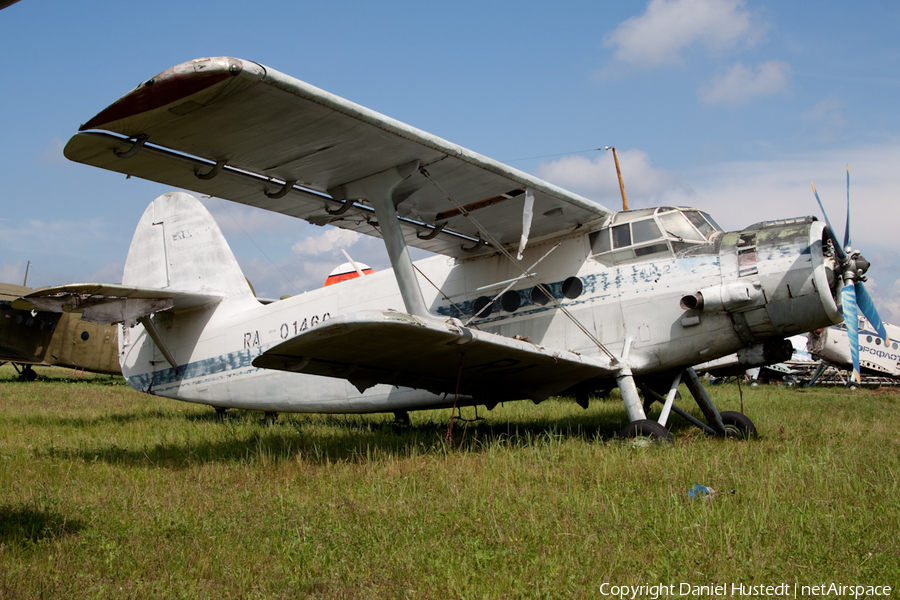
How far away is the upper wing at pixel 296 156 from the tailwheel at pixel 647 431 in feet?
8.79

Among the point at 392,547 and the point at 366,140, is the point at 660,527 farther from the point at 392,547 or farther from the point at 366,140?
the point at 366,140

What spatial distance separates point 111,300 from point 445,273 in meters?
4.94

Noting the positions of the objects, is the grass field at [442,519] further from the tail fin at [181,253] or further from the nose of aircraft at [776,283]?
the tail fin at [181,253]

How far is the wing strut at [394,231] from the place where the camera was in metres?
6.75

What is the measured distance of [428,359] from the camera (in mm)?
6570

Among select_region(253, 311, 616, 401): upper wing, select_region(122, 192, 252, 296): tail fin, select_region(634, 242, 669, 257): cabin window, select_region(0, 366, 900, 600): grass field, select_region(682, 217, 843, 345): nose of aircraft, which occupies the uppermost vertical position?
select_region(122, 192, 252, 296): tail fin

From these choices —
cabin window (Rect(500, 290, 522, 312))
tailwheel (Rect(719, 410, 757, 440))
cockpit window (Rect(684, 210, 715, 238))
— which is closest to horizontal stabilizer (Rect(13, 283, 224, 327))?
cabin window (Rect(500, 290, 522, 312))

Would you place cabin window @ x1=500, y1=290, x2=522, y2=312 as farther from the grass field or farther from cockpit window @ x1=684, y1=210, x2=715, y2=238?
cockpit window @ x1=684, y1=210, x2=715, y2=238

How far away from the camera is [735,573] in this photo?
304 cm

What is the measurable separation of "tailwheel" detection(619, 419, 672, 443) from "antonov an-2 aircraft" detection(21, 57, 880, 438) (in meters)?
0.02

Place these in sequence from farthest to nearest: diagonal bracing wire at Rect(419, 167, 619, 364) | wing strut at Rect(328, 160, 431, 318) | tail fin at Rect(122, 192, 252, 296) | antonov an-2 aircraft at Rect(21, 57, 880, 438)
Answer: tail fin at Rect(122, 192, 252, 296) < diagonal bracing wire at Rect(419, 167, 619, 364) < wing strut at Rect(328, 160, 431, 318) < antonov an-2 aircraft at Rect(21, 57, 880, 438)

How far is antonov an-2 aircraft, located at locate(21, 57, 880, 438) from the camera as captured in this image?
18.2 feet

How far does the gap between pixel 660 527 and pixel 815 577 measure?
2.88ft

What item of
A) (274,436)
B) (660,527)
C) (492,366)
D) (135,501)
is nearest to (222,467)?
(135,501)
